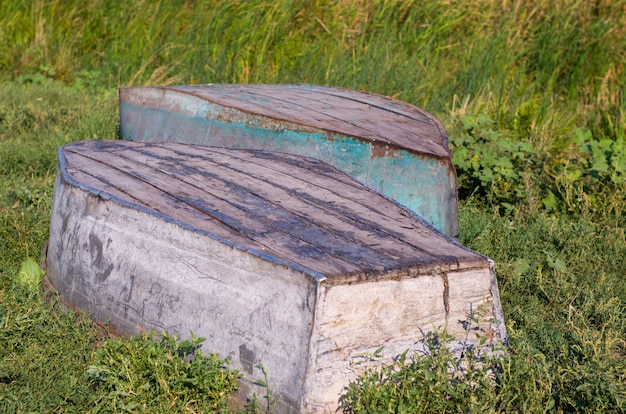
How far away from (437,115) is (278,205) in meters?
3.68

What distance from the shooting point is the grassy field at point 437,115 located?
7.57ft

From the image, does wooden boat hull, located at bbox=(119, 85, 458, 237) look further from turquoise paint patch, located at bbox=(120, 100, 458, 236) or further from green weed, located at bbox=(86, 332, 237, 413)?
green weed, located at bbox=(86, 332, 237, 413)

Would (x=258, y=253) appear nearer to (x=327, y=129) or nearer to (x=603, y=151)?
(x=327, y=129)

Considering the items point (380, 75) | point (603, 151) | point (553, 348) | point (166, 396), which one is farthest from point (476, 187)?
point (166, 396)

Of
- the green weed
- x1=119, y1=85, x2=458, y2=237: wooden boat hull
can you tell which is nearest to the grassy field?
the green weed

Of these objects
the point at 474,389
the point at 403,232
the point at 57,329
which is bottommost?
the point at 57,329

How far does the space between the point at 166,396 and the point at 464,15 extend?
5482 millimetres

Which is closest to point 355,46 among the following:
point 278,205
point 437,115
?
point 437,115

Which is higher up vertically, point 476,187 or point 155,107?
point 155,107

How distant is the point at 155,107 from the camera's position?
4.28 meters

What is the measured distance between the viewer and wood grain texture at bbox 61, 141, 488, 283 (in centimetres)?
228

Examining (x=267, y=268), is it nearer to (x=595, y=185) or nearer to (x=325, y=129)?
(x=325, y=129)

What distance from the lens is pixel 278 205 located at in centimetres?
270

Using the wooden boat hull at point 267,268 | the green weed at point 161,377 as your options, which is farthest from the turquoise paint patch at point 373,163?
the green weed at point 161,377
